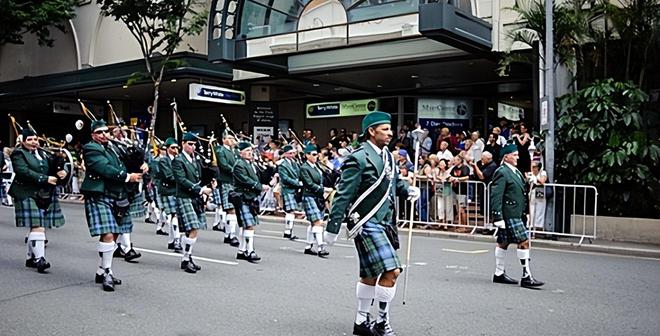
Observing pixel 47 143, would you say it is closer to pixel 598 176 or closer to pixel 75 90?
pixel 598 176

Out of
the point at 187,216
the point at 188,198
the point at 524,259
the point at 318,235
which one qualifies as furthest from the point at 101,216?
the point at 524,259

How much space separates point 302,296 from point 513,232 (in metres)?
2.80

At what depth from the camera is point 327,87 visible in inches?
1013

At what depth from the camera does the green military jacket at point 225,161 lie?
452 inches

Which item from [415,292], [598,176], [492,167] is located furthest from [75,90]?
[415,292]

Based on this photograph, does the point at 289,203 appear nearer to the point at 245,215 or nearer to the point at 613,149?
the point at 245,215

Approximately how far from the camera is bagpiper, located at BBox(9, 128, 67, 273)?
896cm

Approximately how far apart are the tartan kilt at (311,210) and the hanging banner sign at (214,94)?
Answer: 40.0 ft

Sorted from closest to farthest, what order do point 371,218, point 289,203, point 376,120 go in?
point 371,218 → point 376,120 → point 289,203

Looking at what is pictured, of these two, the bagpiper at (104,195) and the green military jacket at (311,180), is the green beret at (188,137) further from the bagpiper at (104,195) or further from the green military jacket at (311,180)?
the green military jacket at (311,180)

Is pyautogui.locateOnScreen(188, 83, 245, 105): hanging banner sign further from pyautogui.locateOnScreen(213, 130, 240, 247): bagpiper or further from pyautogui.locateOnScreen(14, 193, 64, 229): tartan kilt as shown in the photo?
pyautogui.locateOnScreen(14, 193, 64, 229): tartan kilt

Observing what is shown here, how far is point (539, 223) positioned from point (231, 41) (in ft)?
36.2

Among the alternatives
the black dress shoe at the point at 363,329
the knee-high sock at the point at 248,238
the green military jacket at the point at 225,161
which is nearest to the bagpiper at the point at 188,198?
the knee-high sock at the point at 248,238

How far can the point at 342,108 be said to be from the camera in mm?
27062
